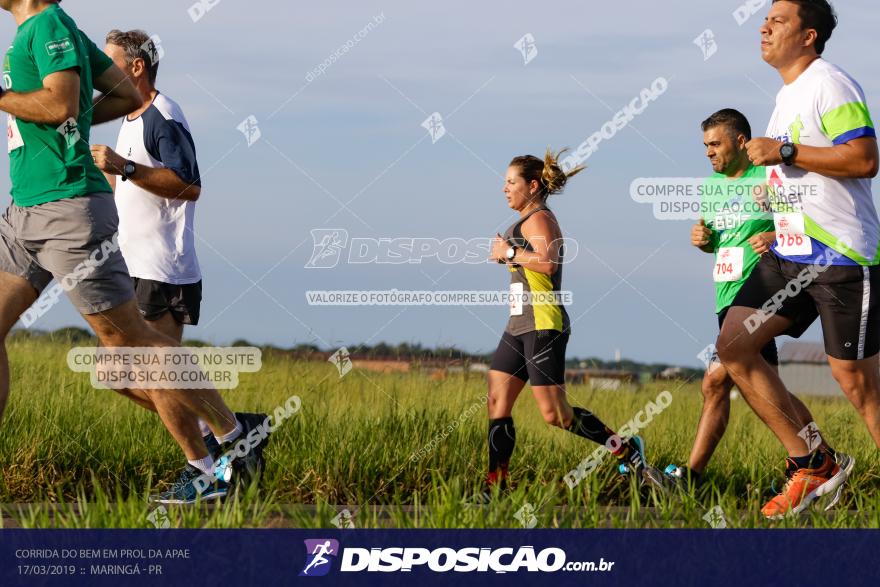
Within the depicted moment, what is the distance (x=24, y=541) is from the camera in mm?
4422

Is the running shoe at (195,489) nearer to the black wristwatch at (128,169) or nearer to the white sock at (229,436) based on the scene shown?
the white sock at (229,436)

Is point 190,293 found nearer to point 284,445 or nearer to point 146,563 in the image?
point 284,445

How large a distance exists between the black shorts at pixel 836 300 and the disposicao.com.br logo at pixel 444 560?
6.16 feet

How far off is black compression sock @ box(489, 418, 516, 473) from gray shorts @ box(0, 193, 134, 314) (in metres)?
1.99

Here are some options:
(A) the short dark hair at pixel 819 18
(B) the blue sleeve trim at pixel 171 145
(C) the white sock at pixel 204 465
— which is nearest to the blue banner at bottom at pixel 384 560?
(C) the white sock at pixel 204 465

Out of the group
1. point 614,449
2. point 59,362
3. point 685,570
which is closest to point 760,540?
point 685,570

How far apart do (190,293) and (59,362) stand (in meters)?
3.27

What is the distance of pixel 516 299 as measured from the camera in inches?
247

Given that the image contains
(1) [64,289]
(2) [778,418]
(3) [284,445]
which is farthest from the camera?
(3) [284,445]

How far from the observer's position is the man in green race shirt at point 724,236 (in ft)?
20.8

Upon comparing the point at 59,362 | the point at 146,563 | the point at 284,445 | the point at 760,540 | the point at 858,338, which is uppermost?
the point at 59,362

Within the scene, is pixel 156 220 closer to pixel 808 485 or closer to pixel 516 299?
pixel 516 299

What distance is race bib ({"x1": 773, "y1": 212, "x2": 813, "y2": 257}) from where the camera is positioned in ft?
18.3

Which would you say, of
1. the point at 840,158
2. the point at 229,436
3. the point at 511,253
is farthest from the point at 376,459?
the point at 840,158
